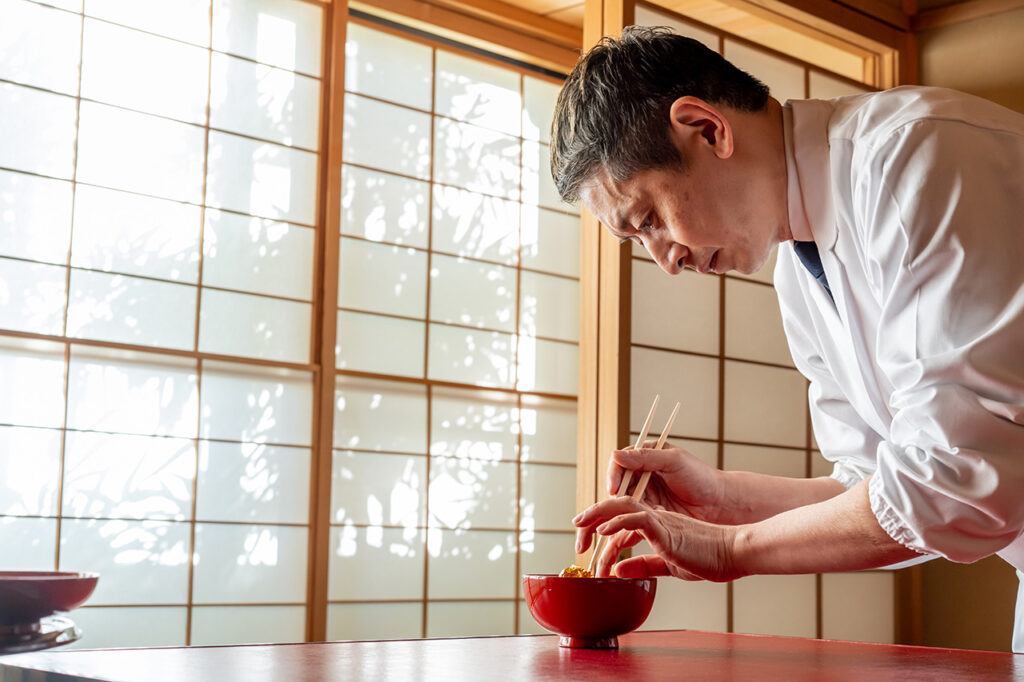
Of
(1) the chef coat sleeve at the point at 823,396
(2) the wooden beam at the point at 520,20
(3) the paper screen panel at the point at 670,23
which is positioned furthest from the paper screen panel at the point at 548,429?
(1) the chef coat sleeve at the point at 823,396

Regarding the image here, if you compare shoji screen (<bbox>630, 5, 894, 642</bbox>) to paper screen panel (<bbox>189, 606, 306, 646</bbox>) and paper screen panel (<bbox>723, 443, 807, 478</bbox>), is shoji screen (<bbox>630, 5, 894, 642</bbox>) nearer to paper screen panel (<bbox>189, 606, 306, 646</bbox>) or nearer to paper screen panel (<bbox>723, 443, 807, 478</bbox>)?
paper screen panel (<bbox>723, 443, 807, 478</bbox>)

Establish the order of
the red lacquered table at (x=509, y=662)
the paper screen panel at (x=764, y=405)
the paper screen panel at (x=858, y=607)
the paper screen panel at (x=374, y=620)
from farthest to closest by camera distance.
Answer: the paper screen panel at (x=374, y=620), the paper screen panel at (x=858, y=607), the paper screen panel at (x=764, y=405), the red lacquered table at (x=509, y=662)

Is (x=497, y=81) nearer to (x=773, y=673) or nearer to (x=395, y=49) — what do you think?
(x=395, y=49)

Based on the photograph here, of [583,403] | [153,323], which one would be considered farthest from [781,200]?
[153,323]

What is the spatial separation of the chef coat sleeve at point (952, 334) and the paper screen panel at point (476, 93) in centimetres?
365

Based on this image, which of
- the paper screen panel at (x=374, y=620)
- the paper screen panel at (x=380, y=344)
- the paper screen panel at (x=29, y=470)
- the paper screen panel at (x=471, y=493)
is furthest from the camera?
the paper screen panel at (x=471, y=493)

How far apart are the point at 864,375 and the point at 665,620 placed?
2067 mm

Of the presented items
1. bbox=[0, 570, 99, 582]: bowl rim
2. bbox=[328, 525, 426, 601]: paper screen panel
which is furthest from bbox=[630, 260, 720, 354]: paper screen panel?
bbox=[0, 570, 99, 582]: bowl rim

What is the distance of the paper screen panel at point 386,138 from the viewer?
4.44 metres

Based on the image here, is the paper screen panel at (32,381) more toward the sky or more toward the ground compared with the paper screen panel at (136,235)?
more toward the ground

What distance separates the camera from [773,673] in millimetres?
1028

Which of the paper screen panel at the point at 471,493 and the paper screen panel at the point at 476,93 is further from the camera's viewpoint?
the paper screen panel at the point at 476,93

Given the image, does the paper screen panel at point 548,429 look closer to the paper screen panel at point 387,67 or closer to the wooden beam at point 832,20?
the paper screen panel at point 387,67

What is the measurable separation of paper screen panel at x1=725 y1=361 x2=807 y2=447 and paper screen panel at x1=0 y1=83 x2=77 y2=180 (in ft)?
7.44
